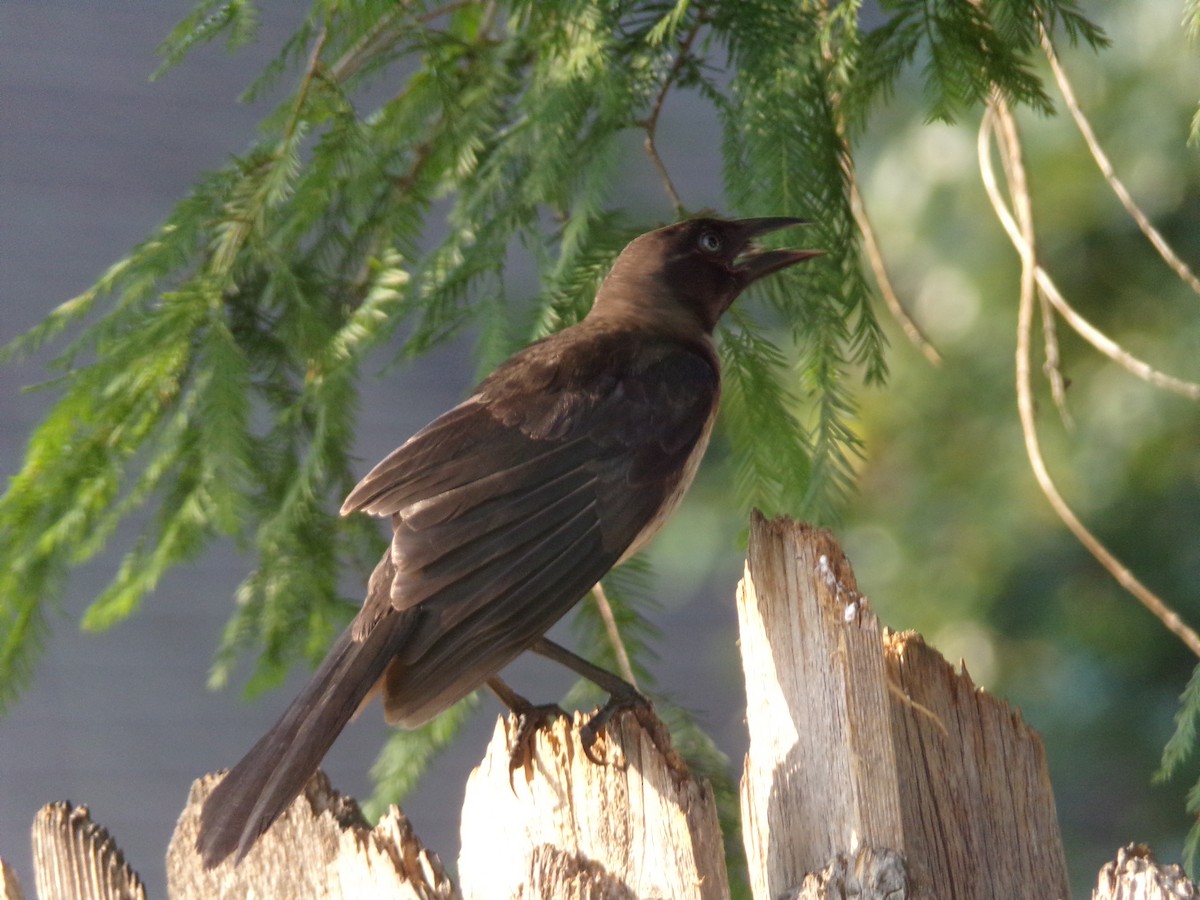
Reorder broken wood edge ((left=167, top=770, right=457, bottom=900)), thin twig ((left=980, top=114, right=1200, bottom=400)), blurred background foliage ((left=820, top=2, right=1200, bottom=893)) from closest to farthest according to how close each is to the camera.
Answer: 1. broken wood edge ((left=167, top=770, right=457, bottom=900))
2. thin twig ((left=980, top=114, right=1200, bottom=400))
3. blurred background foliage ((left=820, top=2, right=1200, bottom=893))

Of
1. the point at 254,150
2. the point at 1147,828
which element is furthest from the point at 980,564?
the point at 254,150

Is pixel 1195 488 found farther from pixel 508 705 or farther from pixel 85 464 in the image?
pixel 85 464

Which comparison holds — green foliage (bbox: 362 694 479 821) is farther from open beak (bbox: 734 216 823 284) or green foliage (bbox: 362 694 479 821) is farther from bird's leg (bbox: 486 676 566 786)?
open beak (bbox: 734 216 823 284)

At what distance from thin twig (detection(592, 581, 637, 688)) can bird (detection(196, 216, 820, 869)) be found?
140 mm

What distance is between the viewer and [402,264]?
270 centimetres

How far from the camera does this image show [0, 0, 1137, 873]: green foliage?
2.27 m

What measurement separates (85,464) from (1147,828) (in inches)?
118

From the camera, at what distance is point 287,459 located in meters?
2.88

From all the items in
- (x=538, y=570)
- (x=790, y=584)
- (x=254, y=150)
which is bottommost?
(x=790, y=584)

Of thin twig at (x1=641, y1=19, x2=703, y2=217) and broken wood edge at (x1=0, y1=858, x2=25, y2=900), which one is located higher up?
thin twig at (x1=641, y1=19, x2=703, y2=217)

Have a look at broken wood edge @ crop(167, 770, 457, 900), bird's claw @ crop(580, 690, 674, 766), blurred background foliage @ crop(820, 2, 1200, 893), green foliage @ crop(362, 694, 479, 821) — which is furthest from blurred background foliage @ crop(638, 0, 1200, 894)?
broken wood edge @ crop(167, 770, 457, 900)

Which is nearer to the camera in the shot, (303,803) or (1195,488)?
(303,803)

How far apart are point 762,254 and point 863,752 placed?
3.80 ft

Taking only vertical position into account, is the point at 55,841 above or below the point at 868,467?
below
